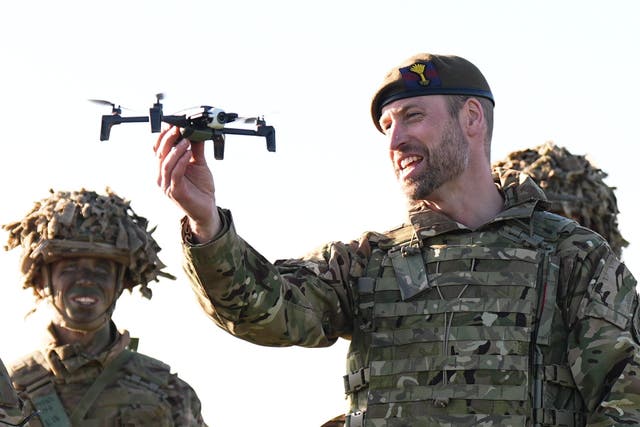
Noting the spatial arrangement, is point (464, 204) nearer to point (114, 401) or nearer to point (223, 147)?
point (223, 147)

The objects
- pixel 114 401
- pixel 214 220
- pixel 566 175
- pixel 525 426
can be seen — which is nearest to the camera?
pixel 214 220

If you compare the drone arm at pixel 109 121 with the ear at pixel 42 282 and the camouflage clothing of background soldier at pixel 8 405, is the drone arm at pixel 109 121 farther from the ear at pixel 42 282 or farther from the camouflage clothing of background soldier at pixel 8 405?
the ear at pixel 42 282

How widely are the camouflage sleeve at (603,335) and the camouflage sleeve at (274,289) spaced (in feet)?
3.82

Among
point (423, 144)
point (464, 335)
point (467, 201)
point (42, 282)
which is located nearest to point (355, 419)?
point (464, 335)

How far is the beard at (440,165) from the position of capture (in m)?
9.67

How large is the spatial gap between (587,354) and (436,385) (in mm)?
781

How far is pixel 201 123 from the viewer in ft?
28.4

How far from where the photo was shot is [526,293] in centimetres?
956

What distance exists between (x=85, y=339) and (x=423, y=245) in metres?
5.92

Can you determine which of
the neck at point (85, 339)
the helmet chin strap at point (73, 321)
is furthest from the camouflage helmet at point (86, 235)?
the neck at point (85, 339)

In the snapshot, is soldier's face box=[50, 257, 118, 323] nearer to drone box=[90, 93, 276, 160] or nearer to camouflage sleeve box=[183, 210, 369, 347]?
camouflage sleeve box=[183, 210, 369, 347]

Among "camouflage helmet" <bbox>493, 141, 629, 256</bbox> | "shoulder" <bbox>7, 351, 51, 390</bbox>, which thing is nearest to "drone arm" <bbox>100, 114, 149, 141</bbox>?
"camouflage helmet" <bbox>493, 141, 629, 256</bbox>

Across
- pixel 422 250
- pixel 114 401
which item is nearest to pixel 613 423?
pixel 422 250

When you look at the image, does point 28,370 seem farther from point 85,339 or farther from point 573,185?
point 573,185
